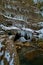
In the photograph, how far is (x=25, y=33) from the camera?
32281 mm

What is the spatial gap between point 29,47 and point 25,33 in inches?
274

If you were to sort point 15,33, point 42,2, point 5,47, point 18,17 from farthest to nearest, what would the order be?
point 42,2
point 18,17
point 15,33
point 5,47

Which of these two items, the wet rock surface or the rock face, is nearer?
the rock face

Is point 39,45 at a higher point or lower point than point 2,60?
lower

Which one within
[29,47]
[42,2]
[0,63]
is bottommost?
[42,2]

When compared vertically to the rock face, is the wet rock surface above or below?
below

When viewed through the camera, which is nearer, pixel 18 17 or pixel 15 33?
pixel 15 33

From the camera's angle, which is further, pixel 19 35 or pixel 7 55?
pixel 19 35

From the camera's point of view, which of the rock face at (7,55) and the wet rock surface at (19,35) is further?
the wet rock surface at (19,35)

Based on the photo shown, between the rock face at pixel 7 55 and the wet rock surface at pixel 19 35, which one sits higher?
the rock face at pixel 7 55

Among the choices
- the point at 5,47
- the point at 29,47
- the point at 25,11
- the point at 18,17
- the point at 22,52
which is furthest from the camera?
the point at 25,11

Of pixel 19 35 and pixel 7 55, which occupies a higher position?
pixel 7 55

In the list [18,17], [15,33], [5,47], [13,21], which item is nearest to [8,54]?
[5,47]

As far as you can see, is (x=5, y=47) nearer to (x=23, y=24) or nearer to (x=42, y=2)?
(x=23, y=24)
